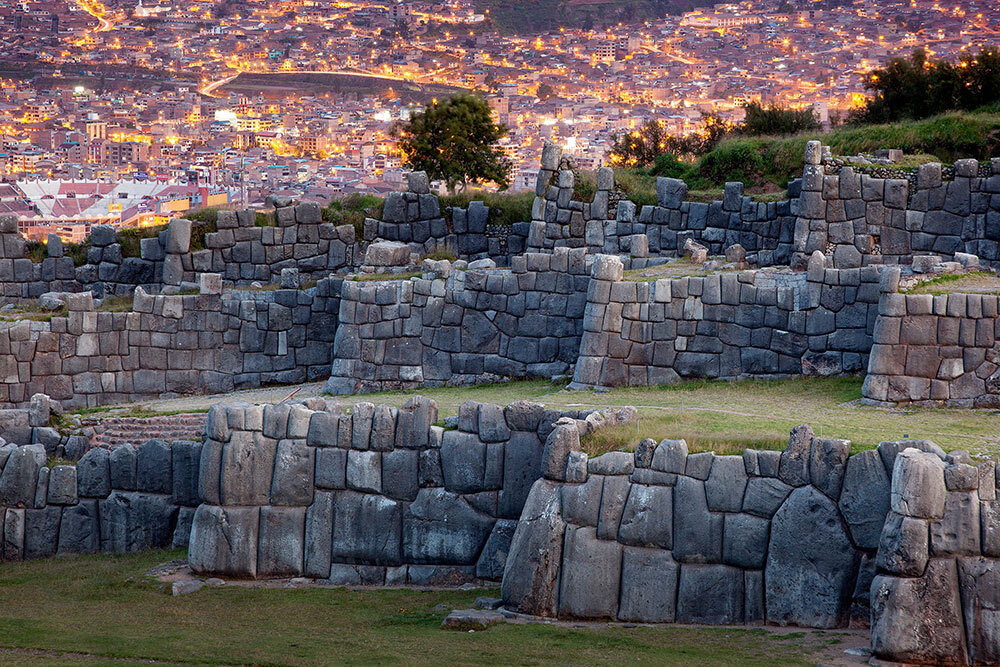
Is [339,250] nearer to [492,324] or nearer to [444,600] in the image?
[492,324]

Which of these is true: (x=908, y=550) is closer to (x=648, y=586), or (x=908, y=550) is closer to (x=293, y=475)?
(x=648, y=586)

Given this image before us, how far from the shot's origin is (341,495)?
72.1ft

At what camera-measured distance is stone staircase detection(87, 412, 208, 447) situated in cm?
2662

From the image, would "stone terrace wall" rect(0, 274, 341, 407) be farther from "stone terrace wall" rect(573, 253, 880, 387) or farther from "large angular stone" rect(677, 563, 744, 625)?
"large angular stone" rect(677, 563, 744, 625)

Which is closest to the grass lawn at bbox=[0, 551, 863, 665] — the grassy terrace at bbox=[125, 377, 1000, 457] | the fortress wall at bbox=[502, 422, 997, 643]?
the fortress wall at bbox=[502, 422, 997, 643]

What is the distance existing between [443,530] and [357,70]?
111606 millimetres

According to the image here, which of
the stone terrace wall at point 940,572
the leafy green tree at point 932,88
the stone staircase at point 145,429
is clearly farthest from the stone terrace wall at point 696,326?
the leafy green tree at point 932,88

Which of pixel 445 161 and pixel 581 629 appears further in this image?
pixel 445 161

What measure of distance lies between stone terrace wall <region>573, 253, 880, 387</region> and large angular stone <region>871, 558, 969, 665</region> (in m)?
9.40

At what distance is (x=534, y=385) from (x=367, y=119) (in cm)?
8281

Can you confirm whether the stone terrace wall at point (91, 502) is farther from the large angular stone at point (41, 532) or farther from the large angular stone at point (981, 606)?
the large angular stone at point (981, 606)

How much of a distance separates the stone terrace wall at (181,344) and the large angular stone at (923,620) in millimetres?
17335

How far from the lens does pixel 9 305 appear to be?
113 feet

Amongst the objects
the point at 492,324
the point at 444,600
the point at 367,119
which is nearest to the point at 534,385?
the point at 492,324
